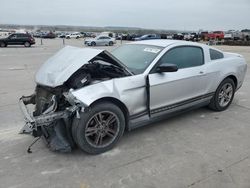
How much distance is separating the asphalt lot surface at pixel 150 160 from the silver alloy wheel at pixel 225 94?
654mm

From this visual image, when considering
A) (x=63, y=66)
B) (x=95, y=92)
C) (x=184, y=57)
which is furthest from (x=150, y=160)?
(x=184, y=57)

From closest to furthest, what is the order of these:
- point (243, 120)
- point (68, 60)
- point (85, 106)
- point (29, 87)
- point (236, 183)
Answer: point (236, 183)
point (85, 106)
point (68, 60)
point (243, 120)
point (29, 87)

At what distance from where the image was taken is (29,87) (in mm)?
7629

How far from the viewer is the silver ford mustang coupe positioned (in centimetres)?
349

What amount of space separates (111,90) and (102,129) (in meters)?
0.56

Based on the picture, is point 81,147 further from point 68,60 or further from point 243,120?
point 243,120

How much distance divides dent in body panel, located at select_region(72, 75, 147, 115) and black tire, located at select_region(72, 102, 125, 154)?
15 cm

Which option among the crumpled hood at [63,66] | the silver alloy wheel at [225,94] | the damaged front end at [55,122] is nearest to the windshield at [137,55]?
the crumpled hood at [63,66]

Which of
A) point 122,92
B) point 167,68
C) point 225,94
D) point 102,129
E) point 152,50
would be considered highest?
point 152,50

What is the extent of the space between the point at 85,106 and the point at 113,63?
93 cm

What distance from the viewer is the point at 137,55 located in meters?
4.55

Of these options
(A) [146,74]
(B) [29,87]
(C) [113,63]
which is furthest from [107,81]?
(B) [29,87]

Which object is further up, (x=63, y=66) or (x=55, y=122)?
(x=63, y=66)

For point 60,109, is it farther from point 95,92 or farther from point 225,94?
point 225,94
